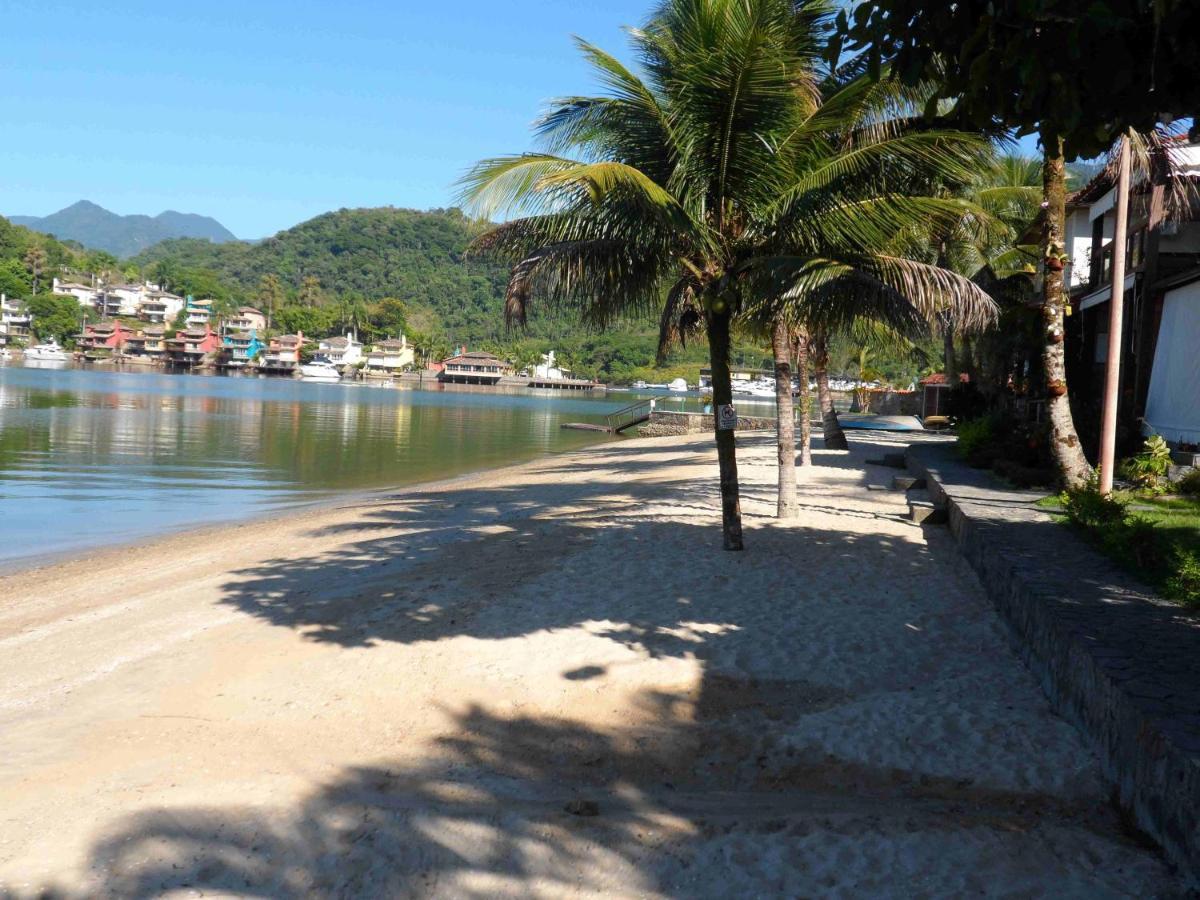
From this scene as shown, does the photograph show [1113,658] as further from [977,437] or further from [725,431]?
[977,437]

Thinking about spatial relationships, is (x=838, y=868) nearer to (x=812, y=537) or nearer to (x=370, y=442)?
(x=812, y=537)

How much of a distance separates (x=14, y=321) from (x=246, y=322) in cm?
3326

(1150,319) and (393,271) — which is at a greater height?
(393,271)

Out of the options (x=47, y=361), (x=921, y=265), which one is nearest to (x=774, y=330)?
(x=921, y=265)

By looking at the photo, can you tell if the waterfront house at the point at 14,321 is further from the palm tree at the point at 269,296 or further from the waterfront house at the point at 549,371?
the waterfront house at the point at 549,371

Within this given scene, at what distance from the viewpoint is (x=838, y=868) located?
4.12 metres

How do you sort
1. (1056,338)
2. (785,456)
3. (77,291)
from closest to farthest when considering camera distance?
(1056,338) < (785,456) < (77,291)

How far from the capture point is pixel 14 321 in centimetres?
14675

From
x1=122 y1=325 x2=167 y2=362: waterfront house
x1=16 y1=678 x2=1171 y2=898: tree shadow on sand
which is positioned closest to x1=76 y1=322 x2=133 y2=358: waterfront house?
x1=122 y1=325 x2=167 y2=362: waterfront house

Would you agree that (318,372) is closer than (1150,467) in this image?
No

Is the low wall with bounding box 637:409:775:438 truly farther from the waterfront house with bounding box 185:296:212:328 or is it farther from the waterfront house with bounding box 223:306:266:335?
the waterfront house with bounding box 185:296:212:328

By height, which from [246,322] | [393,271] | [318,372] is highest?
[393,271]

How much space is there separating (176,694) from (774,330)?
831cm

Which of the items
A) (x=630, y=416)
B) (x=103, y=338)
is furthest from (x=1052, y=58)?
(x=103, y=338)
